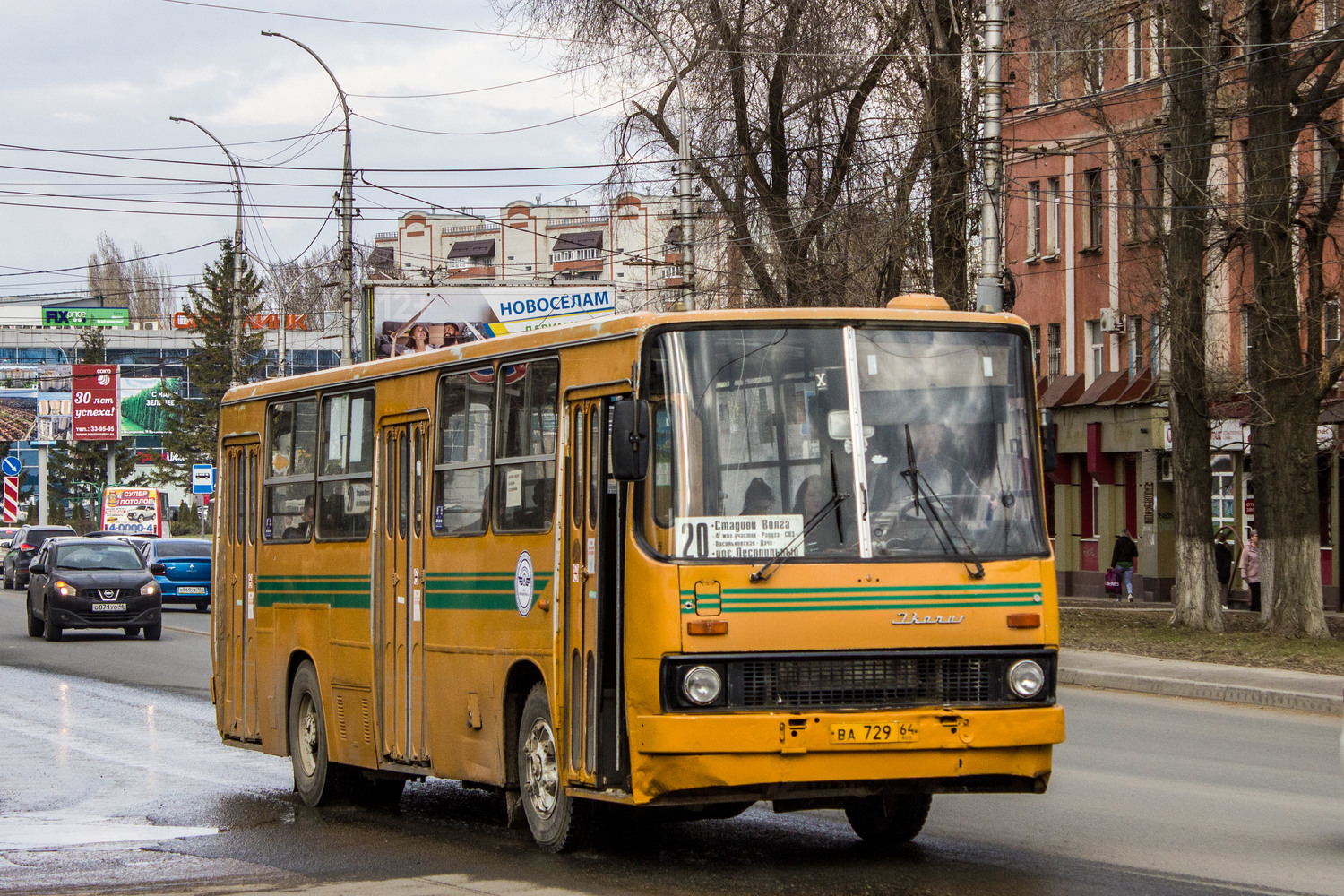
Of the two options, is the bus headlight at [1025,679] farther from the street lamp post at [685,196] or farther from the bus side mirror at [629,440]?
the street lamp post at [685,196]

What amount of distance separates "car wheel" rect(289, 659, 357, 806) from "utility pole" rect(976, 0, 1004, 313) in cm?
1298

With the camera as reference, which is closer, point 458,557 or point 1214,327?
point 458,557

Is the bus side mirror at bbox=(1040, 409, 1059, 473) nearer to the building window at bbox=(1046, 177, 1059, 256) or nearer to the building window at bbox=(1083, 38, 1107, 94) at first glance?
the building window at bbox=(1083, 38, 1107, 94)

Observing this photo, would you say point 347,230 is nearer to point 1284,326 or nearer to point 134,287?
point 1284,326

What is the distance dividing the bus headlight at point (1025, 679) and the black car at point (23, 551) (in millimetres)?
50215

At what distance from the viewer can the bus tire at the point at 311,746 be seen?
40.3 feet

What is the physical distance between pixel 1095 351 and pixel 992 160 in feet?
66.2

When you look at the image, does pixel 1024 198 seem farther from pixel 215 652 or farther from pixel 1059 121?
pixel 215 652

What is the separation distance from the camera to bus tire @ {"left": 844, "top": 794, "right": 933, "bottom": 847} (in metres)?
9.58

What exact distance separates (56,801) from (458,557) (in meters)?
4.01

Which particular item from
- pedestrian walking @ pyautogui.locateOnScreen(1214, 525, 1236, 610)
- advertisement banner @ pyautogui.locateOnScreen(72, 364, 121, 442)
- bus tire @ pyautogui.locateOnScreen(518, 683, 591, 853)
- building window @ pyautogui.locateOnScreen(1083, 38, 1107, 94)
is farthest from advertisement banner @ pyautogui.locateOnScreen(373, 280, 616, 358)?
advertisement banner @ pyautogui.locateOnScreen(72, 364, 121, 442)

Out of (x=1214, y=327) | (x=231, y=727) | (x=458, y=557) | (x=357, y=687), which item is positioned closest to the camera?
(x=458, y=557)

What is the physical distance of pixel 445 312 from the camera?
43.8 metres

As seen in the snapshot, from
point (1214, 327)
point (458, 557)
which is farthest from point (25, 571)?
point (458, 557)
